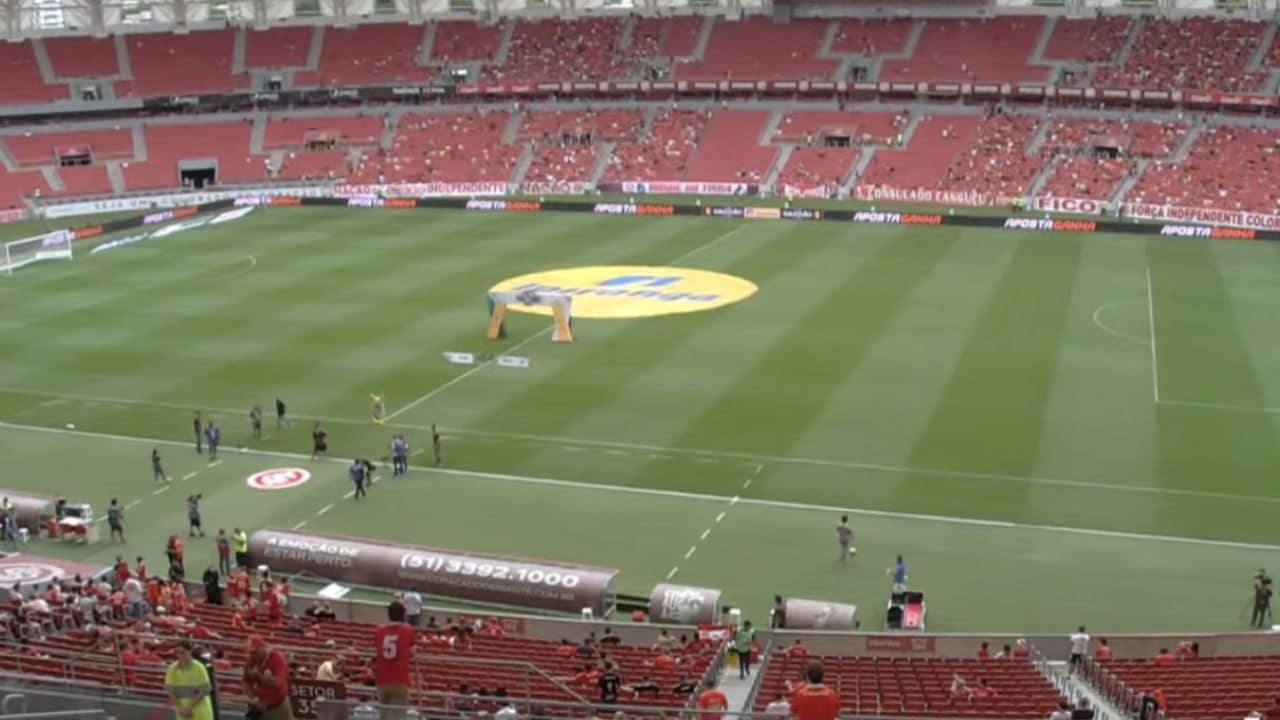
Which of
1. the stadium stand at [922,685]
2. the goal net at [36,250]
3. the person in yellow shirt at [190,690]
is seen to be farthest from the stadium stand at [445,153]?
the person in yellow shirt at [190,690]

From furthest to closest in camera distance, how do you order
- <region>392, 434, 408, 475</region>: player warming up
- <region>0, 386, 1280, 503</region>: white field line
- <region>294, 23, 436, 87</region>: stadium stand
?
1. <region>294, 23, 436, 87</region>: stadium stand
2. <region>392, 434, 408, 475</region>: player warming up
3. <region>0, 386, 1280, 503</region>: white field line

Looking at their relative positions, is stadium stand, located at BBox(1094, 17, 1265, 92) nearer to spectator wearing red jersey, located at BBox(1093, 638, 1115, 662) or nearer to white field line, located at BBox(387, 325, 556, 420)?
white field line, located at BBox(387, 325, 556, 420)

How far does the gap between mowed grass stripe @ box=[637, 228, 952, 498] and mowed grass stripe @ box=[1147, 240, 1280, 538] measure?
33.8ft

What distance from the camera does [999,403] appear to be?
1845 inches

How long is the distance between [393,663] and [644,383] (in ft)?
120

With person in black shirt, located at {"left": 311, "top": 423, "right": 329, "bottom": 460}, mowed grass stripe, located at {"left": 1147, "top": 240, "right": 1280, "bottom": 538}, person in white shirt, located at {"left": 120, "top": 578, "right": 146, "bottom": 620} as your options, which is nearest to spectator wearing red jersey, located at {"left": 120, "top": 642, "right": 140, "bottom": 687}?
person in white shirt, located at {"left": 120, "top": 578, "right": 146, "bottom": 620}

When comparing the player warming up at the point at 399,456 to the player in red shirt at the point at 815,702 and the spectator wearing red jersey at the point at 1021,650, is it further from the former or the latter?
the player in red shirt at the point at 815,702

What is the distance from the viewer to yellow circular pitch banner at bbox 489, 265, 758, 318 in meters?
61.1

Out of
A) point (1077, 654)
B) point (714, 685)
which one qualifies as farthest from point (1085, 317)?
point (714, 685)

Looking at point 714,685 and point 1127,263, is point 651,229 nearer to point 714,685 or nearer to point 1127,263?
point 1127,263

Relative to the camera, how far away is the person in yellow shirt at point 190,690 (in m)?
11.5

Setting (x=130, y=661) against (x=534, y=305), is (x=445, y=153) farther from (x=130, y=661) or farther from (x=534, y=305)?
(x=130, y=661)

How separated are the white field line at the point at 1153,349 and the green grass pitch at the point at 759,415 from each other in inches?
6.8

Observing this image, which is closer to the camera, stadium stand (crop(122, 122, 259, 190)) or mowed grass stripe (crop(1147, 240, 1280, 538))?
mowed grass stripe (crop(1147, 240, 1280, 538))
